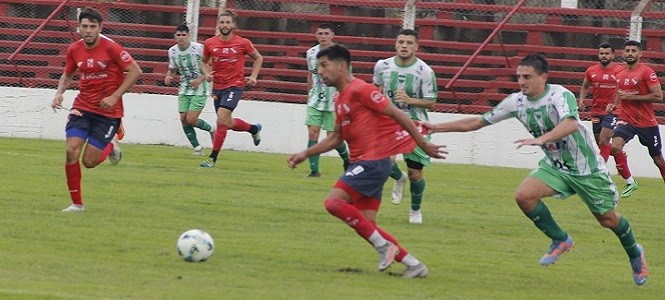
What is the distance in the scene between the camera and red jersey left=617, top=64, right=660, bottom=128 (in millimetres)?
18609

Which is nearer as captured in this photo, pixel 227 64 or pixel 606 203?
pixel 606 203

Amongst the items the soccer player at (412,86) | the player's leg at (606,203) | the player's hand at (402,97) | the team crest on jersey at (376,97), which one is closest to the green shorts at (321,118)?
the soccer player at (412,86)

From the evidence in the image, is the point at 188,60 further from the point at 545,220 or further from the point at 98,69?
the point at 545,220

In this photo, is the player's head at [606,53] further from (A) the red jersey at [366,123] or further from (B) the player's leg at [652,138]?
(A) the red jersey at [366,123]

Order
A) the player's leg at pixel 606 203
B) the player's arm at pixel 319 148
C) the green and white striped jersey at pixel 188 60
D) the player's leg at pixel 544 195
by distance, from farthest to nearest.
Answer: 1. the green and white striped jersey at pixel 188 60
2. the player's leg at pixel 544 195
3. the player's leg at pixel 606 203
4. the player's arm at pixel 319 148

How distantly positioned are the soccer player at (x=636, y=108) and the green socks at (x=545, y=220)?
334 inches

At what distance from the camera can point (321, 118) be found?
61.1 ft

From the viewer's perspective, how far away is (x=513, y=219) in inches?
564

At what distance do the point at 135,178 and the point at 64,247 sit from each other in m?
6.40

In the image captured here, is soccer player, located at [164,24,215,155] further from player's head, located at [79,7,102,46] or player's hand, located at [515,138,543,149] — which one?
player's hand, located at [515,138,543,149]

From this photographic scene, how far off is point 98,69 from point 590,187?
5.35 metres

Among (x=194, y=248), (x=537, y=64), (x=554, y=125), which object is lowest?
(x=194, y=248)

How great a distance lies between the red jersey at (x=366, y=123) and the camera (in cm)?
941

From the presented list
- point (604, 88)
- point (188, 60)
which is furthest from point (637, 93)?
point (188, 60)
